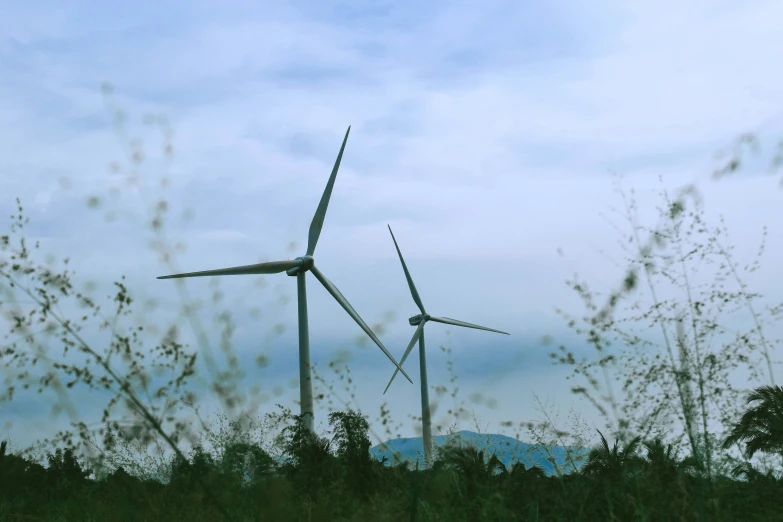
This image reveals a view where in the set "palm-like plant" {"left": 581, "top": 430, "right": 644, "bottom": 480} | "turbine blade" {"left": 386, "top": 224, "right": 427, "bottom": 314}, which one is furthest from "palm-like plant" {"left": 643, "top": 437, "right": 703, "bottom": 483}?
"turbine blade" {"left": 386, "top": 224, "right": 427, "bottom": 314}

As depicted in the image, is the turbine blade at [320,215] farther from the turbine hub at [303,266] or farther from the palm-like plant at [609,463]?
the palm-like plant at [609,463]

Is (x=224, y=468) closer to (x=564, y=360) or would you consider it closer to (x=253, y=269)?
(x=564, y=360)

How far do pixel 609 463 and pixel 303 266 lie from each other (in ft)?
76.2

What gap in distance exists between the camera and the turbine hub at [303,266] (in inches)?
1283

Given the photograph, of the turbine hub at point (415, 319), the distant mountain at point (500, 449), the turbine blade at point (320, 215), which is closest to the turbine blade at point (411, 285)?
the turbine hub at point (415, 319)

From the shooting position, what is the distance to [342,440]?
49.9 ft

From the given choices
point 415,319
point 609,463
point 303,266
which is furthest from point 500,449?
point 415,319

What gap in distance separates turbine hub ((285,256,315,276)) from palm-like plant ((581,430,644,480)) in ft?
73.6

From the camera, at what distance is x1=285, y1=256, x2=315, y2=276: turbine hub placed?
32.6 metres

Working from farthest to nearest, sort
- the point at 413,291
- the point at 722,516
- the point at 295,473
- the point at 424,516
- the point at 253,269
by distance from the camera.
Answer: the point at 413,291, the point at 253,269, the point at 295,473, the point at 424,516, the point at 722,516

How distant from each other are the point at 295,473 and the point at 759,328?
899cm

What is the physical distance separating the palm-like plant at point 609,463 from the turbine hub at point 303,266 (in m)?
22.4

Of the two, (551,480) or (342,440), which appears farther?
(342,440)

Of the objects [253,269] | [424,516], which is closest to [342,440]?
[424,516]
